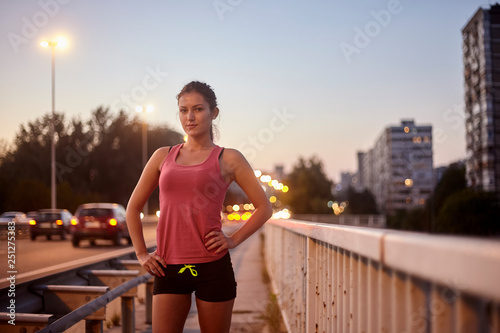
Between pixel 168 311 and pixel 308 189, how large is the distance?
101m

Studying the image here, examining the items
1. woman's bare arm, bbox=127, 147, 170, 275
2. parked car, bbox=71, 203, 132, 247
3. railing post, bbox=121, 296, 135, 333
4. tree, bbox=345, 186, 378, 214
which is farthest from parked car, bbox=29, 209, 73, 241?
tree, bbox=345, 186, 378, 214

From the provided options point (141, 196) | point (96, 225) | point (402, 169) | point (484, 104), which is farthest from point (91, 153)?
point (402, 169)

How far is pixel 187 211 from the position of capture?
272 centimetres

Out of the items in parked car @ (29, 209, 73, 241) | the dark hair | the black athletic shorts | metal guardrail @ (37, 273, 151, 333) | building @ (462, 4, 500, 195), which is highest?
building @ (462, 4, 500, 195)

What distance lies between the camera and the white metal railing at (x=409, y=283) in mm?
1030

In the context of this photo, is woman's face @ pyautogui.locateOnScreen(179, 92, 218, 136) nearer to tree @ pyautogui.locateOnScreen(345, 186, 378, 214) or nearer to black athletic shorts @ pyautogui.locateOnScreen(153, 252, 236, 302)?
black athletic shorts @ pyautogui.locateOnScreen(153, 252, 236, 302)

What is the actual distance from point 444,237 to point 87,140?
70779 millimetres

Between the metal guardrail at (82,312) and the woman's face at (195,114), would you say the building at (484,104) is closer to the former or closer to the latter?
the metal guardrail at (82,312)

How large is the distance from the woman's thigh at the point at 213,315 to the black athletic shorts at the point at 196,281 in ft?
0.09

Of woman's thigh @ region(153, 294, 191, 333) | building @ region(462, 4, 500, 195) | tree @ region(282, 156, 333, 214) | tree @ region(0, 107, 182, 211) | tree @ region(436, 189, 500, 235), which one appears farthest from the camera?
tree @ region(282, 156, 333, 214)

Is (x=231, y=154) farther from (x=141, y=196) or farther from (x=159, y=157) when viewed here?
(x=141, y=196)

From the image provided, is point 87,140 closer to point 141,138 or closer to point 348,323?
point 141,138

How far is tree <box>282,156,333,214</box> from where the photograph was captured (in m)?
98.9

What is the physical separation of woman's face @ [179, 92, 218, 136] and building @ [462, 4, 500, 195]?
78539mm
